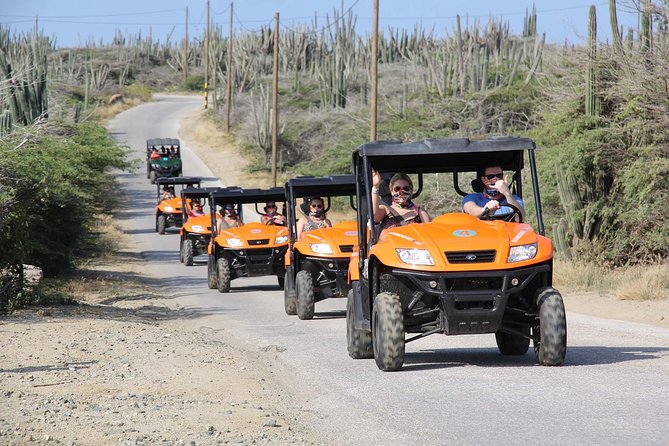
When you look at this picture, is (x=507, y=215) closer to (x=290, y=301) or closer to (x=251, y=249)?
(x=290, y=301)

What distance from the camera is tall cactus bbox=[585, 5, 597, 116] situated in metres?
23.0

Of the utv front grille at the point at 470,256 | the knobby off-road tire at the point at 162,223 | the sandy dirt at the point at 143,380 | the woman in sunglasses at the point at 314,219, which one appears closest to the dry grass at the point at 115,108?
the knobby off-road tire at the point at 162,223

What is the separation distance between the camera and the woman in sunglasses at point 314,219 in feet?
56.4

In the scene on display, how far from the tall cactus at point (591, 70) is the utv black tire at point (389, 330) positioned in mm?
14591

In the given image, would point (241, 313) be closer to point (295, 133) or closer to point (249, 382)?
point (249, 382)

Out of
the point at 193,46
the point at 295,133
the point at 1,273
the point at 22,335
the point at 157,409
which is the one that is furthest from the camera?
the point at 193,46

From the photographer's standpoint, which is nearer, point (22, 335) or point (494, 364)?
point (494, 364)

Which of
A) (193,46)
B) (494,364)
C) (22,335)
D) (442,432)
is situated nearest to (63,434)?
(442,432)

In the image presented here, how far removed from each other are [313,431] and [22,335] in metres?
6.71

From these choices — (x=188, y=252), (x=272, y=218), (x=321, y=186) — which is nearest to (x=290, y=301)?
(x=321, y=186)

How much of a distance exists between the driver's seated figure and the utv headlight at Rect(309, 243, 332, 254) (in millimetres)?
5480

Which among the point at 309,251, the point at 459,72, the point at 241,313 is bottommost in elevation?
the point at 241,313

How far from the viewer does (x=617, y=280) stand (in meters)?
19.8

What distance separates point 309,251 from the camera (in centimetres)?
1602
